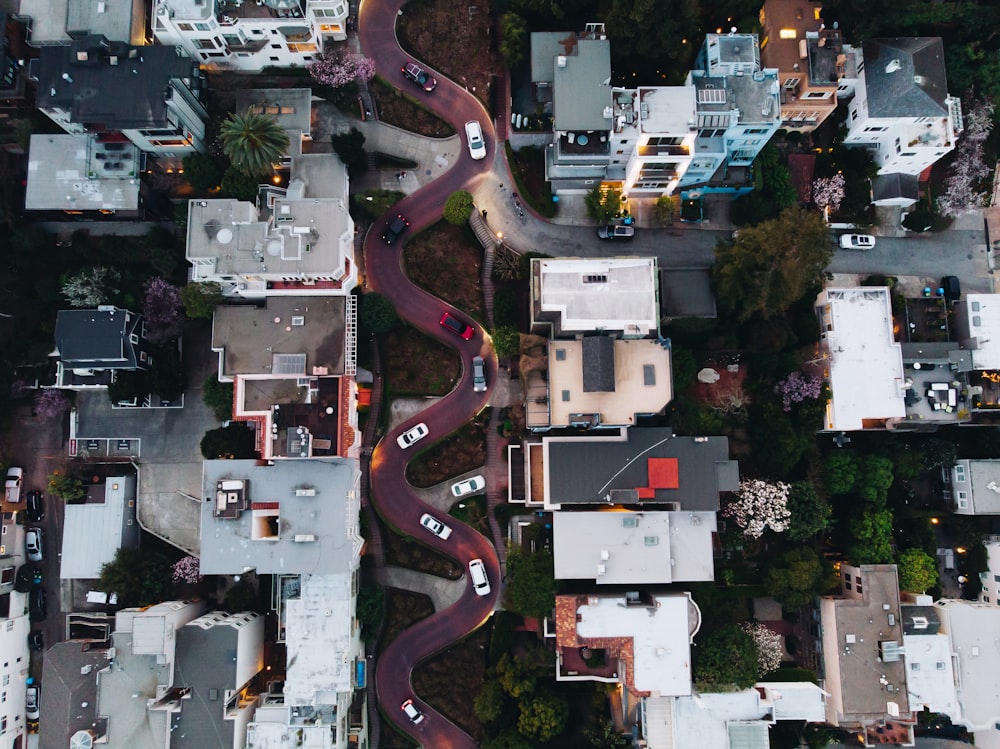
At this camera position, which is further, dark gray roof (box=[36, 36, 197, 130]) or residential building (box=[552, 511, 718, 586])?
residential building (box=[552, 511, 718, 586])

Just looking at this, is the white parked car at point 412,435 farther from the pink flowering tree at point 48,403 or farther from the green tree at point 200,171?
the pink flowering tree at point 48,403

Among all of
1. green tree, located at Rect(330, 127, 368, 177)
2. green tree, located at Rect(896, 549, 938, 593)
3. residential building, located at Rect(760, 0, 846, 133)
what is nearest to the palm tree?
green tree, located at Rect(330, 127, 368, 177)

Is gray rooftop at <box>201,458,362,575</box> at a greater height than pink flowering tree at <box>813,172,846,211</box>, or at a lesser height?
lesser

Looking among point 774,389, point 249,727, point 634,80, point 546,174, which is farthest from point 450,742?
point 634,80

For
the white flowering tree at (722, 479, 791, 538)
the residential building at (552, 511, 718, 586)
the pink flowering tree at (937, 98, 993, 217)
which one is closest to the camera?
the residential building at (552, 511, 718, 586)

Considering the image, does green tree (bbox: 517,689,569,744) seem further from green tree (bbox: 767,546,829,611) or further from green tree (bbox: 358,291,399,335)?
green tree (bbox: 358,291,399,335)

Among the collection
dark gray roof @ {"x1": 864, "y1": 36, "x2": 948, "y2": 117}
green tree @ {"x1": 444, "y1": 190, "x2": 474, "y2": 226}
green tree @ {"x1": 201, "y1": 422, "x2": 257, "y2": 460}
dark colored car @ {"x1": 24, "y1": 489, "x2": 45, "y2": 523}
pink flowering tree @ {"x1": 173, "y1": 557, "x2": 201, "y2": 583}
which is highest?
dark gray roof @ {"x1": 864, "y1": 36, "x2": 948, "y2": 117}
